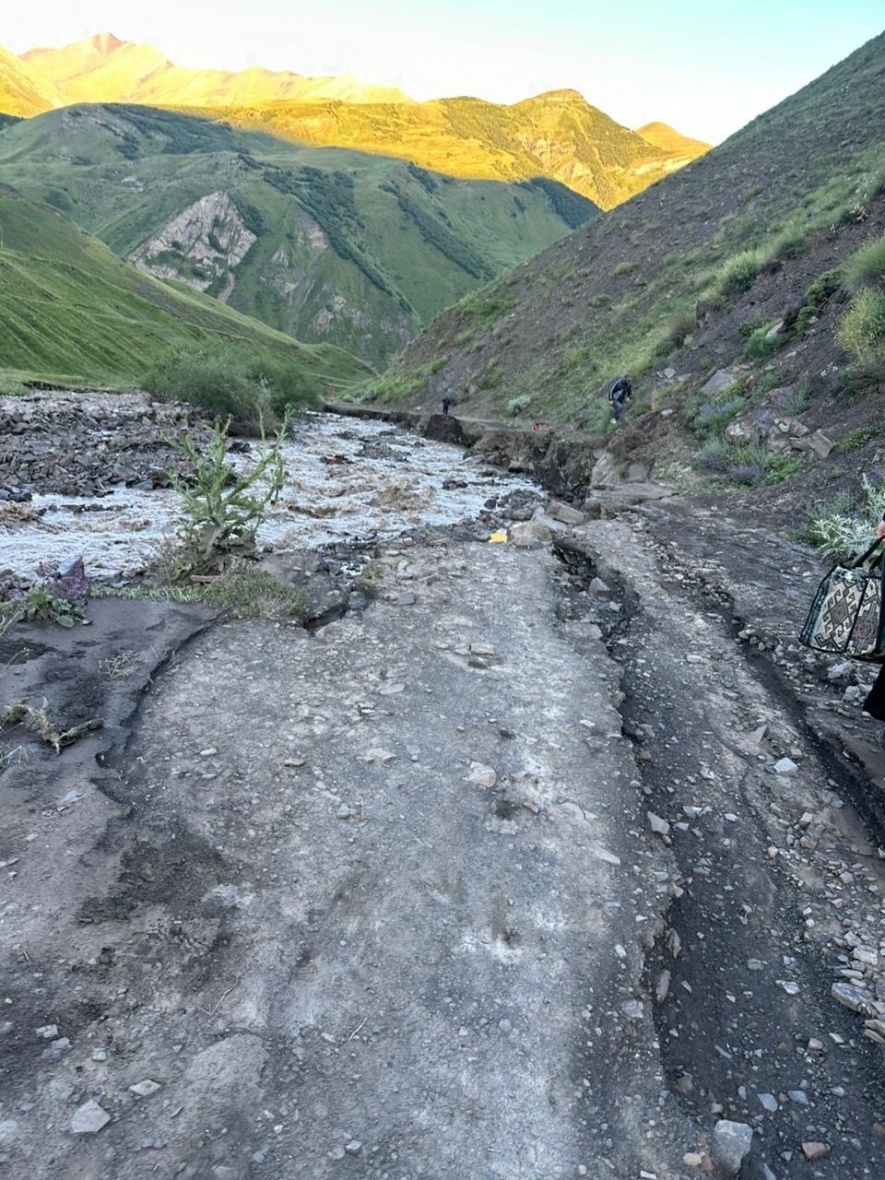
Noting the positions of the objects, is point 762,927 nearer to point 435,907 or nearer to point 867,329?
point 435,907

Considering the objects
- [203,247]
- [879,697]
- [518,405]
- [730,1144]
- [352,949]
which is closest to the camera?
[730,1144]

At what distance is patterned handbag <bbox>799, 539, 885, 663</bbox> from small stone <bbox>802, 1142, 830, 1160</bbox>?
2.84 metres

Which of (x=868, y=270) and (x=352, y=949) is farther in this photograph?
(x=868, y=270)

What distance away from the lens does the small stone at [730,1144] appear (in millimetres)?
2795

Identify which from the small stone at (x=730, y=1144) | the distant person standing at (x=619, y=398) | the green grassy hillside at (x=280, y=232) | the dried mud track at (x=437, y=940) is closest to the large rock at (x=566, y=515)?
the dried mud track at (x=437, y=940)

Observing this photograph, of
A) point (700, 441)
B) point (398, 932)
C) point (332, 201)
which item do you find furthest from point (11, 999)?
point (332, 201)

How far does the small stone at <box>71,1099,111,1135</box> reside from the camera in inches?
105

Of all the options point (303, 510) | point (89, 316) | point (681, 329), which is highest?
point (681, 329)

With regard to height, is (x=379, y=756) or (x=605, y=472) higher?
(x=605, y=472)

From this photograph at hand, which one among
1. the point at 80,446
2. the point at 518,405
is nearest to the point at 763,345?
the point at 518,405

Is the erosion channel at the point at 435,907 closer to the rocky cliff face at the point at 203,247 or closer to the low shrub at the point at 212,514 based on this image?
the low shrub at the point at 212,514

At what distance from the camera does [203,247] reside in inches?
5325

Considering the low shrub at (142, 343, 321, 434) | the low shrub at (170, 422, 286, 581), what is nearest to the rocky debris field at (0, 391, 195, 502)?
the low shrub at (142, 343, 321, 434)

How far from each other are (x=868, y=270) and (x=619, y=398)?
7.21 metres
